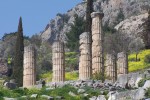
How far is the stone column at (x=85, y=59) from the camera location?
148 ft

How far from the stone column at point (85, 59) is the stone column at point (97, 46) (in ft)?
1.85

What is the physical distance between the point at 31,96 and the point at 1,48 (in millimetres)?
75261

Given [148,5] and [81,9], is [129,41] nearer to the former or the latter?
[148,5]

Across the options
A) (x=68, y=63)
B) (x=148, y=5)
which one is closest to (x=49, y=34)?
(x=148, y=5)

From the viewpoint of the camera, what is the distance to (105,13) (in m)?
127

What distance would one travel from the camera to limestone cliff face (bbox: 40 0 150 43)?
12140 cm

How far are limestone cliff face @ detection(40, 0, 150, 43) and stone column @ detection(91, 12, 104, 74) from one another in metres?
67.8

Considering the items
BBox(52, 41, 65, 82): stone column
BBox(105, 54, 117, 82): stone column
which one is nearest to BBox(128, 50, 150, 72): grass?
BBox(105, 54, 117, 82): stone column

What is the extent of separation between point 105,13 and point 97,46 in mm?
80295

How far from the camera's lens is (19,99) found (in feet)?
99.3

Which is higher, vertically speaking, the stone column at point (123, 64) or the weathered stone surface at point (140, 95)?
the stone column at point (123, 64)

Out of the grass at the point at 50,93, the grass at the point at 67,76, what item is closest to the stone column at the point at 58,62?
the grass at the point at 50,93

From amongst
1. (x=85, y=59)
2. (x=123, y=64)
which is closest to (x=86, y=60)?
(x=85, y=59)

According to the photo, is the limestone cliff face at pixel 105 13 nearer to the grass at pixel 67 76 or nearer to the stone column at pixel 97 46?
the grass at pixel 67 76
